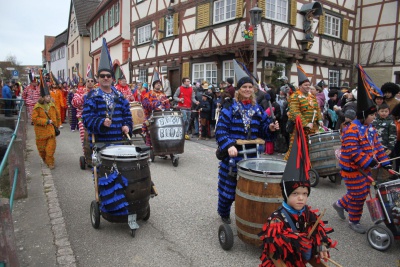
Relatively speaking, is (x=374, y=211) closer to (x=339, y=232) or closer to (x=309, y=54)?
(x=339, y=232)

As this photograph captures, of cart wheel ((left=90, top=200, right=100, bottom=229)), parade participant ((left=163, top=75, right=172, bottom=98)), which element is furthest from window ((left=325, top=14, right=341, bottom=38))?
cart wheel ((left=90, top=200, right=100, bottom=229))

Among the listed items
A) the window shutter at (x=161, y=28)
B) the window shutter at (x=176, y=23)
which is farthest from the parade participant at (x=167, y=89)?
the window shutter at (x=161, y=28)

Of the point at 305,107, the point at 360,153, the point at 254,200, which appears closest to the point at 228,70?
the point at 305,107

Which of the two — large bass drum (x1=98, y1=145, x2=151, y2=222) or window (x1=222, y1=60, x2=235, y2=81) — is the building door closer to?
window (x1=222, y1=60, x2=235, y2=81)

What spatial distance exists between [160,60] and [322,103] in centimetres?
1089

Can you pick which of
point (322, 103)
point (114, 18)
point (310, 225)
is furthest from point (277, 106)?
point (114, 18)

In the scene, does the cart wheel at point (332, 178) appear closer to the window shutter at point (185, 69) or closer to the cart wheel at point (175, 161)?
the cart wheel at point (175, 161)

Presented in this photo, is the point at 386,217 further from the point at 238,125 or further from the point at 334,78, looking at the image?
the point at 334,78

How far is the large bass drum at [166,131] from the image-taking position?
7949 mm

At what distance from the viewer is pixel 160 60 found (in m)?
19.1

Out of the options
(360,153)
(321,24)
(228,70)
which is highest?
(321,24)

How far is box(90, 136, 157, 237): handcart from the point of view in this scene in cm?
404

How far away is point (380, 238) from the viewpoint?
13.2 ft

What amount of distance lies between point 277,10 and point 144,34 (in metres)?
9.65
